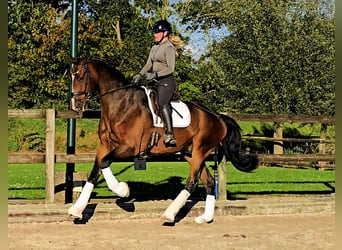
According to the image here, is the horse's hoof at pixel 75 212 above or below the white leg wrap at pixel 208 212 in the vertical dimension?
above

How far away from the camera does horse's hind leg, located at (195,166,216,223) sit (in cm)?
765

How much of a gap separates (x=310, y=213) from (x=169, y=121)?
10.1 feet

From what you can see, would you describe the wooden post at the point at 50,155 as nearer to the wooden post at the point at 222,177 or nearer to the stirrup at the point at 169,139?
the stirrup at the point at 169,139

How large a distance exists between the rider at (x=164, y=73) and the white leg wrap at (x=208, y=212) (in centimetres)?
101

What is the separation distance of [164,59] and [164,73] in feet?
0.68

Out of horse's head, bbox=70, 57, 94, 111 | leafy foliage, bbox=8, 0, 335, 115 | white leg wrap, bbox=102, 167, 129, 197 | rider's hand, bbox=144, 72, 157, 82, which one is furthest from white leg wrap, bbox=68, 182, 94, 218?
leafy foliage, bbox=8, 0, 335, 115

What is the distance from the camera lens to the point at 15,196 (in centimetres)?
1047

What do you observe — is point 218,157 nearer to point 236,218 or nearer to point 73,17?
point 236,218

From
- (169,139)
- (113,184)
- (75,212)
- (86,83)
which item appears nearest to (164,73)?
(169,139)

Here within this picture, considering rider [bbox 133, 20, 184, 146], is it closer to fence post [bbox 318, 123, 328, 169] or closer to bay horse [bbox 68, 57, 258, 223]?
bay horse [bbox 68, 57, 258, 223]

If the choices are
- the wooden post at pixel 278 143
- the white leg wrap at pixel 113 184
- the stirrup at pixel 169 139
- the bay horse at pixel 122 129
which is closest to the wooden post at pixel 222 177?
the bay horse at pixel 122 129

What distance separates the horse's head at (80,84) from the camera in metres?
6.99

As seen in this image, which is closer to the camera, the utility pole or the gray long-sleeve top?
the gray long-sleeve top

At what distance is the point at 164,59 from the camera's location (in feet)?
24.5
